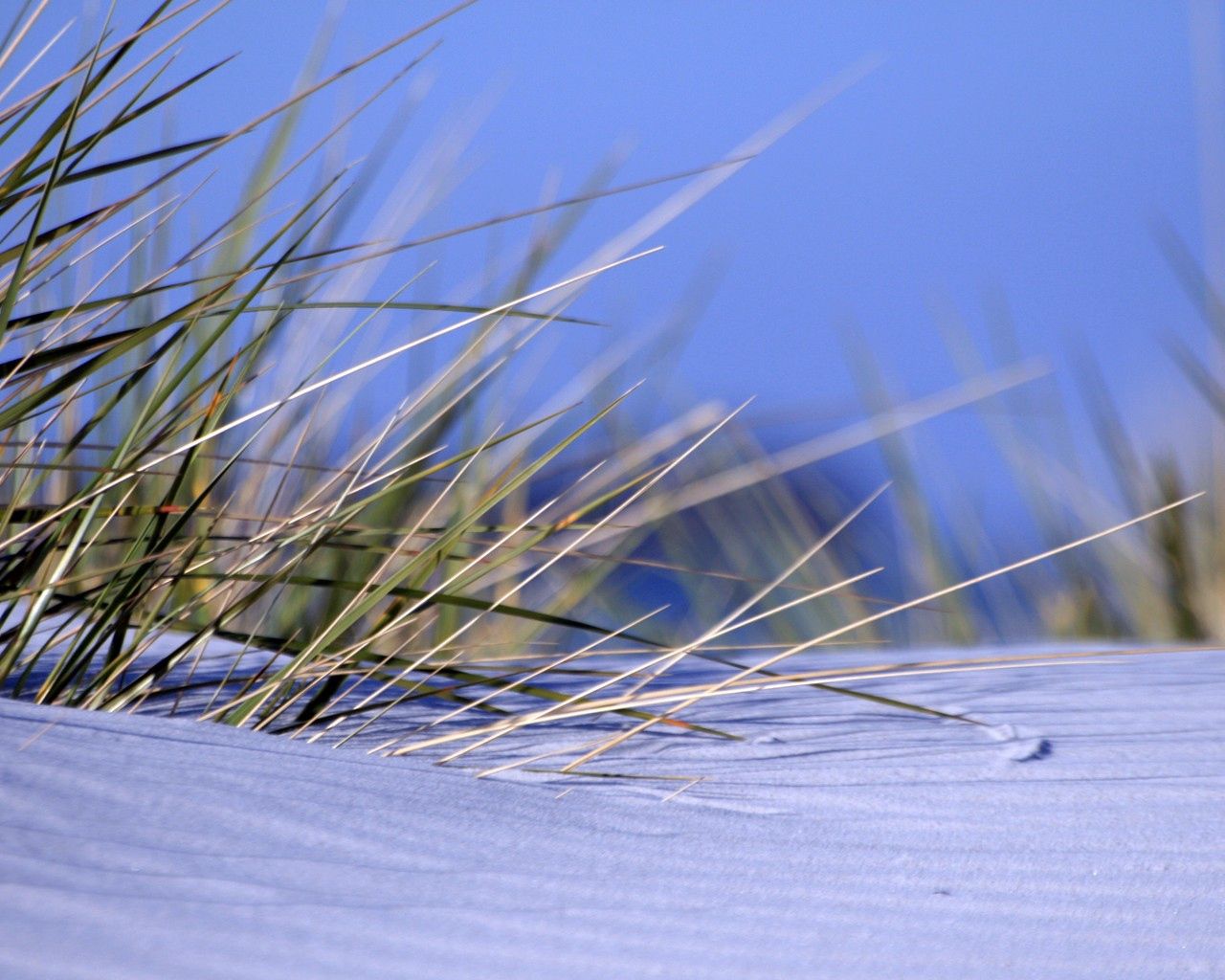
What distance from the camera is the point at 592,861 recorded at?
0.65 metres

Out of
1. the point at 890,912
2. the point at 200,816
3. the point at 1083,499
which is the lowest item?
the point at 1083,499

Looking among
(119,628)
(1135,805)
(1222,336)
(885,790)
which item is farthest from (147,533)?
(1222,336)

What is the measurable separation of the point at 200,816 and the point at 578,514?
416 mm

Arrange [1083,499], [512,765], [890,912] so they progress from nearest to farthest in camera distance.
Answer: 1. [890,912]
2. [512,765]
3. [1083,499]

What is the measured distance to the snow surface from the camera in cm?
50

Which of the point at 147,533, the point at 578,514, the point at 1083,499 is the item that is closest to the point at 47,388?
the point at 147,533

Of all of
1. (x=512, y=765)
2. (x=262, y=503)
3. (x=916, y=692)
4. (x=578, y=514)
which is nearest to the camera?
(x=512, y=765)

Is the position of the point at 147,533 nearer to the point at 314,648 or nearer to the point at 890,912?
the point at 314,648

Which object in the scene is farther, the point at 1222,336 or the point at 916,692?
the point at 1222,336

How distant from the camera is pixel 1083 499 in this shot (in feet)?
7.02

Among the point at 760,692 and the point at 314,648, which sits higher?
the point at 314,648

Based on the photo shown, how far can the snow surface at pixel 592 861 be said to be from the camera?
19.5 inches

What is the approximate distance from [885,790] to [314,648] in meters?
0.41

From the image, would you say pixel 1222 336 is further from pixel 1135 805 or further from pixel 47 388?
pixel 47 388
